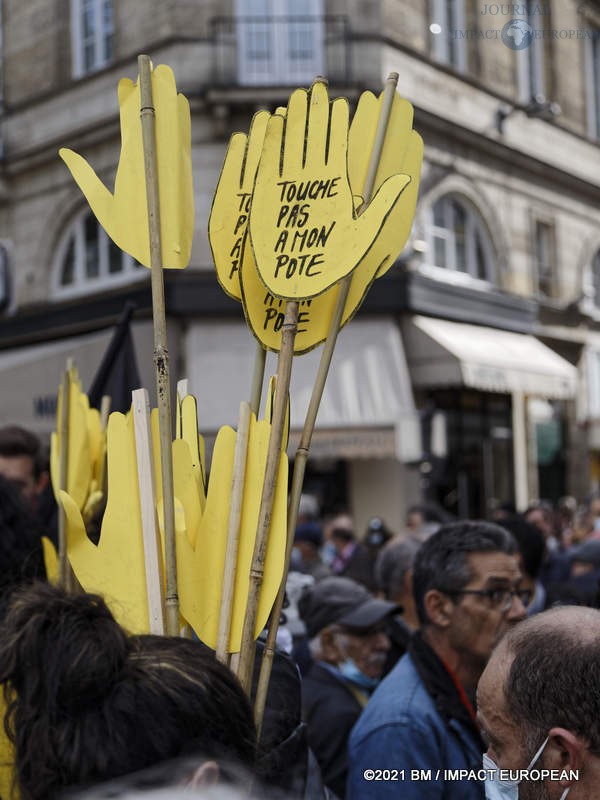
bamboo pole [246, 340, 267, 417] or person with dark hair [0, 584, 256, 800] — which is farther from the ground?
bamboo pole [246, 340, 267, 417]

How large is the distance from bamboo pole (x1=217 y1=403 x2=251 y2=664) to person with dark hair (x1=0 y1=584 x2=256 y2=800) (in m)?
0.24

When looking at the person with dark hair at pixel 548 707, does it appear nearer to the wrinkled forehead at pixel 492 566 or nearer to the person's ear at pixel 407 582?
the wrinkled forehead at pixel 492 566

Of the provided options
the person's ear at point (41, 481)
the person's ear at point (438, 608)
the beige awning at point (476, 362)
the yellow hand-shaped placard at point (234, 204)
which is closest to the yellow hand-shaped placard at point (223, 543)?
the yellow hand-shaped placard at point (234, 204)

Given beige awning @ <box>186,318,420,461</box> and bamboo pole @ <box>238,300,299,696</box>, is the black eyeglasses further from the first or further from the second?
beige awning @ <box>186,318,420,461</box>

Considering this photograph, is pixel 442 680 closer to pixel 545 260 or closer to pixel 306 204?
pixel 306 204

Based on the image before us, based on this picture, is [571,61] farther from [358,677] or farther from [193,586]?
[193,586]

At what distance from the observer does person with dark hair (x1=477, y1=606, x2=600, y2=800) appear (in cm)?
154

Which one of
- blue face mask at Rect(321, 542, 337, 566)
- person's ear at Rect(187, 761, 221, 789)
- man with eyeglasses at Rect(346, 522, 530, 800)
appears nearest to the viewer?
person's ear at Rect(187, 761, 221, 789)

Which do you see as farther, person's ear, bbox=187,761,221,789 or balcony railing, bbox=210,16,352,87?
balcony railing, bbox=210,16,352,87

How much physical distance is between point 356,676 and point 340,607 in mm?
340

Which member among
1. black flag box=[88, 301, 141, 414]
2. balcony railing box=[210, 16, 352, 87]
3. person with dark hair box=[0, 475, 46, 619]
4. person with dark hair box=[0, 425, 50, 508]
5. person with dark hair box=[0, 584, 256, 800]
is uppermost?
balcony railing box=[210, 16, 352, 87]

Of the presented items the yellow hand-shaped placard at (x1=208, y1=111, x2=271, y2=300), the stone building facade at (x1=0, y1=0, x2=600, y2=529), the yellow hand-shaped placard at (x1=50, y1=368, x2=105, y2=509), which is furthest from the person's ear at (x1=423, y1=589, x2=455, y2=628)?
the stone building facade at (x1=0, y1=0, x2=600, y2=529)

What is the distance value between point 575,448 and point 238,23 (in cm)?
876

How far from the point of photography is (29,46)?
14.1 meters
